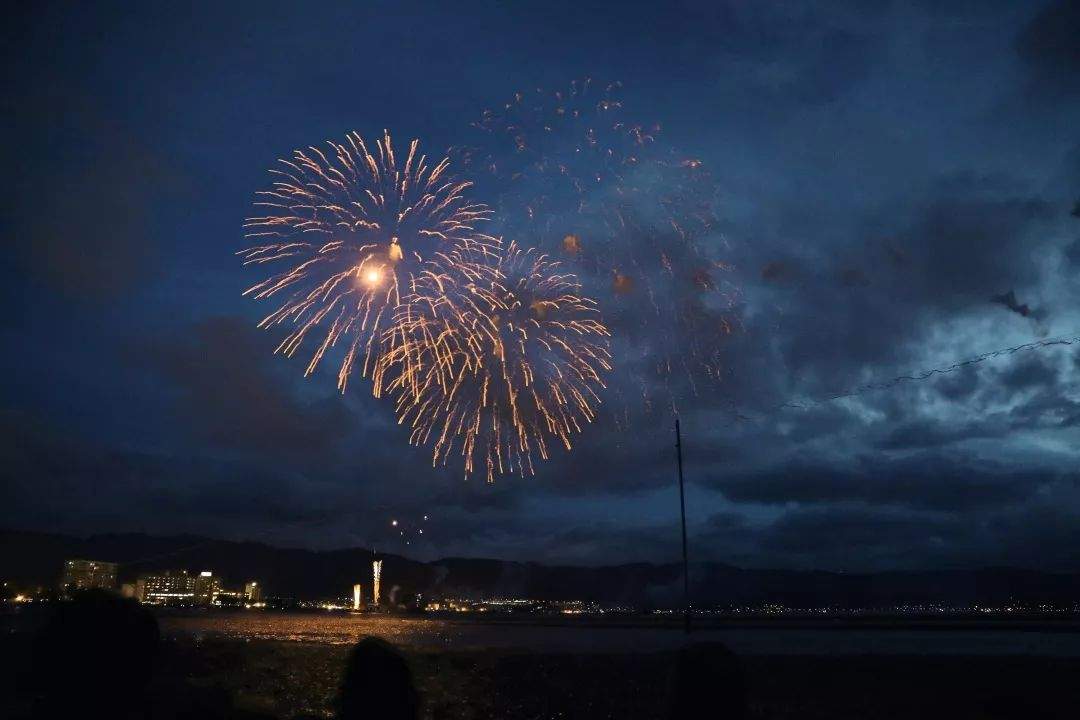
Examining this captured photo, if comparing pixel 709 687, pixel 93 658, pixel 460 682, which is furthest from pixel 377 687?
pixel 460 682

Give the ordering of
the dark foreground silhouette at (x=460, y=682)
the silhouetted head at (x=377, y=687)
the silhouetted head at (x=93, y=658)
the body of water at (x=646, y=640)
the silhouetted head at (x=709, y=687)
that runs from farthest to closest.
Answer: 1. the body of water at (x=646, y=640)
2. the silhouetted head at (x=93, y=658)
3. the dark foreground silhouette at (x=460, y=682)
4. the silhouetted head at (x=377, y=687)
5. the silhouetted head at (x=709, y=687)

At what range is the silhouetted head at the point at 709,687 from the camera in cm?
1580

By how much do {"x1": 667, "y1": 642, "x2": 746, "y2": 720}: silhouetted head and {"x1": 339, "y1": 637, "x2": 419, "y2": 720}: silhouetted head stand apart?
552 centimetres

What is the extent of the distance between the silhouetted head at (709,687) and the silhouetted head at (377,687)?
5517 millimetres

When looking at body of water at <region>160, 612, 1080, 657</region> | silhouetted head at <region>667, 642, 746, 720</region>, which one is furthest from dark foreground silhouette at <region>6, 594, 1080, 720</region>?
body of water at <region>160, 612, 1080, 657</region>

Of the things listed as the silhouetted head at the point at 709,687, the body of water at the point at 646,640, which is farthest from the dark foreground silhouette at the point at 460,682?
the body of water at the point at 646,640

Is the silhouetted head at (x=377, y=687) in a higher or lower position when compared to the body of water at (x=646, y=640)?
higher

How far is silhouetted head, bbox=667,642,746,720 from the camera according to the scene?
622 inches

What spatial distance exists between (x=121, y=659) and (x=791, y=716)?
891 inches

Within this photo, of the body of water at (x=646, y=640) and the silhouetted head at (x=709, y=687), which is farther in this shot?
the body of water at (x=646, y=640)

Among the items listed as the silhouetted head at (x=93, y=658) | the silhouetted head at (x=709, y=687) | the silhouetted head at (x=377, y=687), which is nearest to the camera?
the silhouetted head at (x=709, y=687)

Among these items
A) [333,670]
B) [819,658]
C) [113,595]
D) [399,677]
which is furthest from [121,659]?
[819,658]

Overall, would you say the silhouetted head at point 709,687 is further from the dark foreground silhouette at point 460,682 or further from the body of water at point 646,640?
the body of water at point 646,640

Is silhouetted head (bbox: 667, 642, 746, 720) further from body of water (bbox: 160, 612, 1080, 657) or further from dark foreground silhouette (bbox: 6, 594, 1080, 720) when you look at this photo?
body of water (bbox: 160, 612, 1080, 657)
